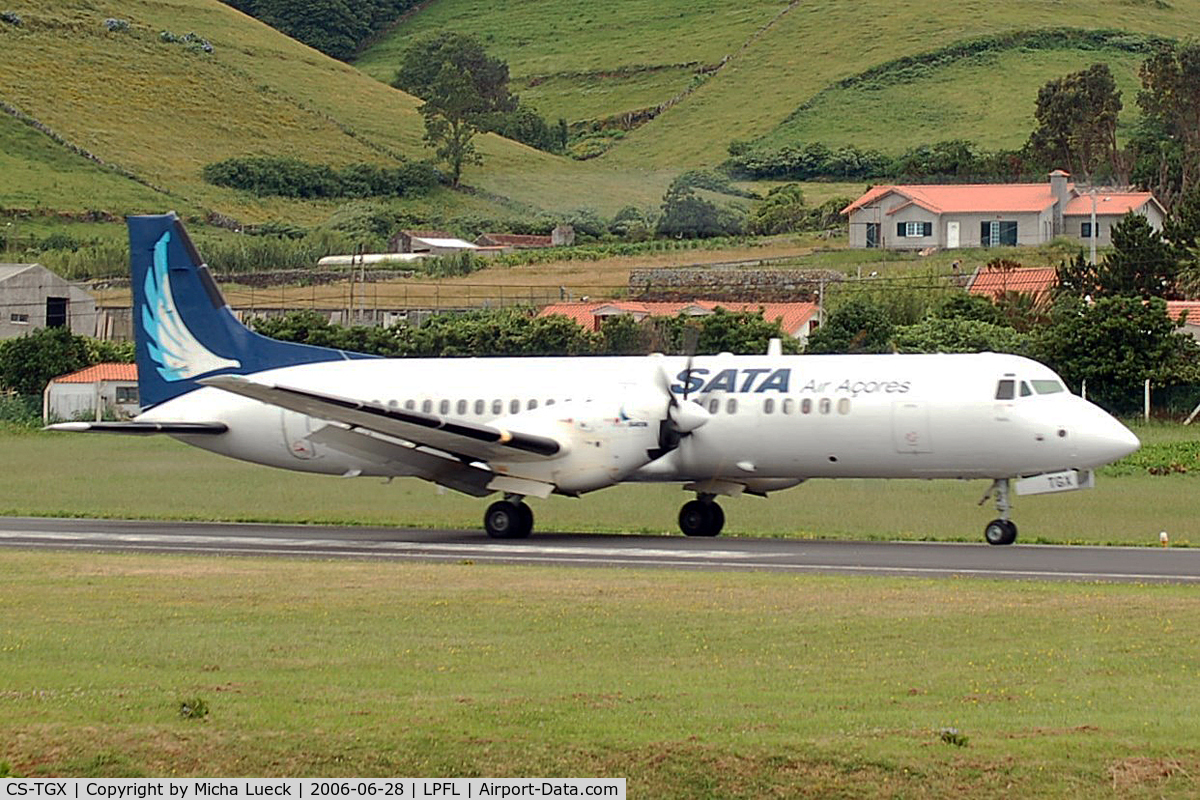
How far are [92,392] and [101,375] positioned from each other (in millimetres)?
780

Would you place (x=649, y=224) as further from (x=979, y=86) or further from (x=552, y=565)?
(x=552, y=565)

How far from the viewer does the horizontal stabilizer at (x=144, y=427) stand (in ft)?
105

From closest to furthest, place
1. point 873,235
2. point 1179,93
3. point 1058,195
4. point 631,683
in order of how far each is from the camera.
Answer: point 631,683
point 873,235
point 1058,195
point 1179,93

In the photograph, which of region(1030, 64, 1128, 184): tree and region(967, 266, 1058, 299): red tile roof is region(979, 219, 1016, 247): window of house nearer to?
region(967, 266, 1058, 299): red tile roof

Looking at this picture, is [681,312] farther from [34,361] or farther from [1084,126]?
[1084,126]

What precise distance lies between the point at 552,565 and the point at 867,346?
110 ft

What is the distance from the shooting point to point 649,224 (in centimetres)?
12000

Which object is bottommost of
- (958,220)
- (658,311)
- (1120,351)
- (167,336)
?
(167,336)

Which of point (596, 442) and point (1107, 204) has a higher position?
point (1107, 204)

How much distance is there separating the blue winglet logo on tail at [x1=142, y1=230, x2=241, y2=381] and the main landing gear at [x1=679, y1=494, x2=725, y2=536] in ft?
31.8

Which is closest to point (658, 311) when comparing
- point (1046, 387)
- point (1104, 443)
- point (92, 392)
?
point (92, 392)

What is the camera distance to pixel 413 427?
2966 cm

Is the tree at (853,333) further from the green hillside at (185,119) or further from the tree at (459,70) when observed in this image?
the tree at (459,70)

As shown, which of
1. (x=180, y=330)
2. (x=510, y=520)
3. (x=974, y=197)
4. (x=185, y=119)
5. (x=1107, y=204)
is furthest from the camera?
(x=185, y=119)
